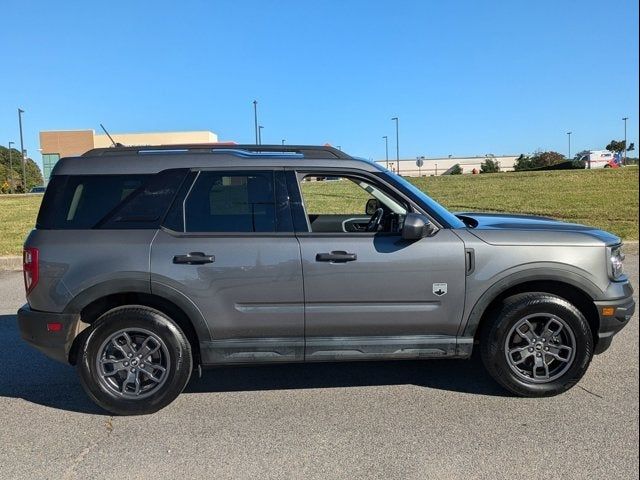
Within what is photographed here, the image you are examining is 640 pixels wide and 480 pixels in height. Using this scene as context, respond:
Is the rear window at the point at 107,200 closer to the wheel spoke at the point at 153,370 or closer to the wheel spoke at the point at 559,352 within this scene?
the wheel spoke at the point at 153,370

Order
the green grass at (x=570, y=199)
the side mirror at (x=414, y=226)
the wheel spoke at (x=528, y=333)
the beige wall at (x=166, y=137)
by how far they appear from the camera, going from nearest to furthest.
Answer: the side mirror at (x=414, y=226) < the wheel spoke at (x=528, y=333) < the green grass at (x=570, y=199) < the beige wall at (x=166, y=137)

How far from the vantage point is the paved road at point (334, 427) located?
3.08 m

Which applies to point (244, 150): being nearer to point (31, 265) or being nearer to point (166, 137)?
point (31, 265)


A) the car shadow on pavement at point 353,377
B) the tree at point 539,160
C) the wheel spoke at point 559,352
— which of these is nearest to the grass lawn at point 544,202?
the car shadow on pavement at point 353,377

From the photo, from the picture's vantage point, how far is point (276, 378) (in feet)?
14.6

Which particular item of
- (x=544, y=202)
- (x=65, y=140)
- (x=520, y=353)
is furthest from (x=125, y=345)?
(x=65, y=140)

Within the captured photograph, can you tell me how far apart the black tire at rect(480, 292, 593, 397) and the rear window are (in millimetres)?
2576

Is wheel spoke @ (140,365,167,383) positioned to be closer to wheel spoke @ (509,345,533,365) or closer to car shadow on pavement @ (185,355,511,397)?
car shadow on pavement @ (185,355,511,397)

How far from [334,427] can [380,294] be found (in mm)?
951

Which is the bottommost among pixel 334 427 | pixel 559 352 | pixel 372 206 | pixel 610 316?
pixel 334 427

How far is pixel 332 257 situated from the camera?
3744mm

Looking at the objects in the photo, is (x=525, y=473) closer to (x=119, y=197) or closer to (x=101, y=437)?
(x=101, y=437)

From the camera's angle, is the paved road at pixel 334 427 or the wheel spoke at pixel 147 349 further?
the wheel spoke at pixel 147 349

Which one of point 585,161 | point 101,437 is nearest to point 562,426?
point 101,437
